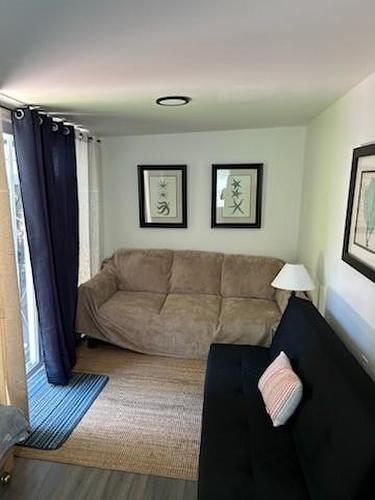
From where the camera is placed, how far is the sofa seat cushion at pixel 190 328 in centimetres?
309

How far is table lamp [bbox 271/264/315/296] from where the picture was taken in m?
2.54

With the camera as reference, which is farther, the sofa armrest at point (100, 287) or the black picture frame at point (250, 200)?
the black picture frame at point (250, 200)

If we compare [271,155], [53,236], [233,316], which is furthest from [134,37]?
[271,155]

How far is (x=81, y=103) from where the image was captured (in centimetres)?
230

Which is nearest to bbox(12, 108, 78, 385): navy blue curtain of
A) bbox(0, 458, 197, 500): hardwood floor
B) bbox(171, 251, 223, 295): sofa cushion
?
bbox(0, 458, 197, 500): hardwood floor

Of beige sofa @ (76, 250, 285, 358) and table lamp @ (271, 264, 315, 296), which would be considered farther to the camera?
beige sofa @ (76, 250, 285, 358)

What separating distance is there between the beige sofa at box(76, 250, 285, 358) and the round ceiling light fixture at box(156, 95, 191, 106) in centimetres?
182

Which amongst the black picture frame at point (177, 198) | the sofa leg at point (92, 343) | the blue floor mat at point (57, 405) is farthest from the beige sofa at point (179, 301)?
the blue floor mat at point (57, 405)

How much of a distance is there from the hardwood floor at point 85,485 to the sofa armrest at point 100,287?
4.89 feet

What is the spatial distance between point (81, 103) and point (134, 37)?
47.4 inches

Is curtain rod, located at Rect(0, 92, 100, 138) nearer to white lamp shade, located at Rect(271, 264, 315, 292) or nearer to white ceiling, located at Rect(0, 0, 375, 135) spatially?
white ceiling, located at Rect(0, 0, 375, 135)

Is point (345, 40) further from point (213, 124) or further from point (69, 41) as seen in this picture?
point (213, 124)

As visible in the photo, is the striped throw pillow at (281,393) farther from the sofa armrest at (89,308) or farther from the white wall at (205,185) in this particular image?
the white wall at (205,185)

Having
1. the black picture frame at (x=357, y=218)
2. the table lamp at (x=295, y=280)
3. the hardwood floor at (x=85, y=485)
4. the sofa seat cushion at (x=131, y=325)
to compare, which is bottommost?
the hardwood floor at (x=85, y=485)
